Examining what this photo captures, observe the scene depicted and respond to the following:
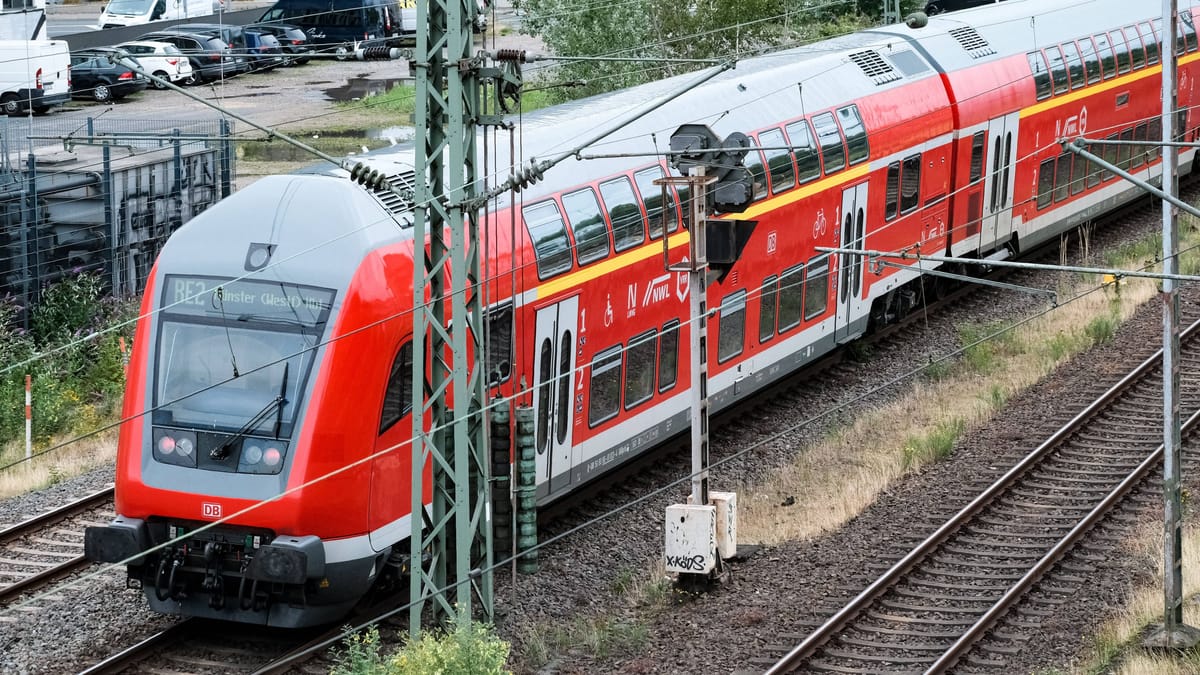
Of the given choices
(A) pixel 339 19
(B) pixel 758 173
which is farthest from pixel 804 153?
(A) pixel 339 19

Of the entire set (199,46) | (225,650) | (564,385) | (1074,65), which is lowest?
(225,650)

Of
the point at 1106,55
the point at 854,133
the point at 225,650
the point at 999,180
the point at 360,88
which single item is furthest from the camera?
the point at 360,88

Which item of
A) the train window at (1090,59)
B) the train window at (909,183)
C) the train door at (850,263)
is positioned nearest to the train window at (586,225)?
the train door at (850,263)

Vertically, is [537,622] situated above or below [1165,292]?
below

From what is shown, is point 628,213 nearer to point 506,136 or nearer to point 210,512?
point 506,136

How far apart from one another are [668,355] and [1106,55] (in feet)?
48.0

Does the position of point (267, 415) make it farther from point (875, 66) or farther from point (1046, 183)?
point (1046, 183)

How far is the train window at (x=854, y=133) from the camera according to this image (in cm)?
2123

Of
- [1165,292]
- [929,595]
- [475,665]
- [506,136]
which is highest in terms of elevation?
[506,136]

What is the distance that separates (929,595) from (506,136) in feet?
19.5

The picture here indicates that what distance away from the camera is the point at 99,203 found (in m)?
26.9

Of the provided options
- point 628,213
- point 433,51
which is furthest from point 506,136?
point 433,51

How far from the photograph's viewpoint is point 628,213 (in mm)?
17125

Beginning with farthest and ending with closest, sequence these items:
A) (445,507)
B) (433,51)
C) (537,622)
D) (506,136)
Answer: (506,136), (537,622), (445,507), (433,51)
